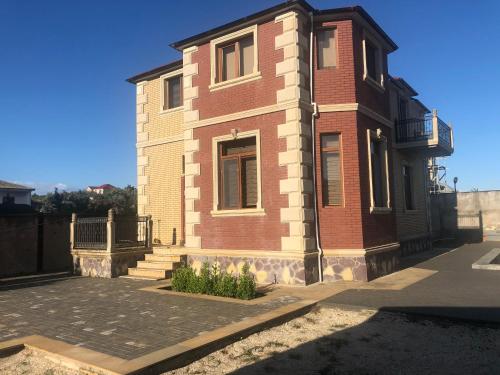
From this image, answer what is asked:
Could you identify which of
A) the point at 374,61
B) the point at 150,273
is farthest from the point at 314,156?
the point at 150,273

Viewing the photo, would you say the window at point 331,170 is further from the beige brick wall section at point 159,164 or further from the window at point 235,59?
the beige brick wall section at point 159,164

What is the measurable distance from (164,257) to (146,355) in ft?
25.5

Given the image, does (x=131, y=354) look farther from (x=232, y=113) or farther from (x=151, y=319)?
(x=232, y=113)

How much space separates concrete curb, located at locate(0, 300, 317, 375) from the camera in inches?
178

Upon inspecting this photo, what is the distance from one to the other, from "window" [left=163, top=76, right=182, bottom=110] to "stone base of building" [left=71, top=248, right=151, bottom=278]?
515 cm

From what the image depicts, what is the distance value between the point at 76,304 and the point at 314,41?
8.53m

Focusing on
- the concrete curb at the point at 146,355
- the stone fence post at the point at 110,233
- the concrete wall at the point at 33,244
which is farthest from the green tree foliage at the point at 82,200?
the concrete curb at the point at 146,355

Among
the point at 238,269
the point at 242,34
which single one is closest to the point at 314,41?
the point at 242,34

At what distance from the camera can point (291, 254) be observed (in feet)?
32.7

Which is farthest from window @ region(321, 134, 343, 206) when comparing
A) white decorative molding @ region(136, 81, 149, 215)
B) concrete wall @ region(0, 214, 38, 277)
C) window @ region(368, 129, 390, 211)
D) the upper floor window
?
concrete wall @ region(0, 214, 38, 277)

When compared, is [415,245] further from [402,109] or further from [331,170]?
[331,170]

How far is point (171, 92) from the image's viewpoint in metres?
14.7

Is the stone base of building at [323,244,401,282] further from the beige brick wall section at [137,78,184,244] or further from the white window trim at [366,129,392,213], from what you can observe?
the beige brick wall section at [137,78,184,244]

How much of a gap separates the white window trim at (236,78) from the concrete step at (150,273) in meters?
5.43
